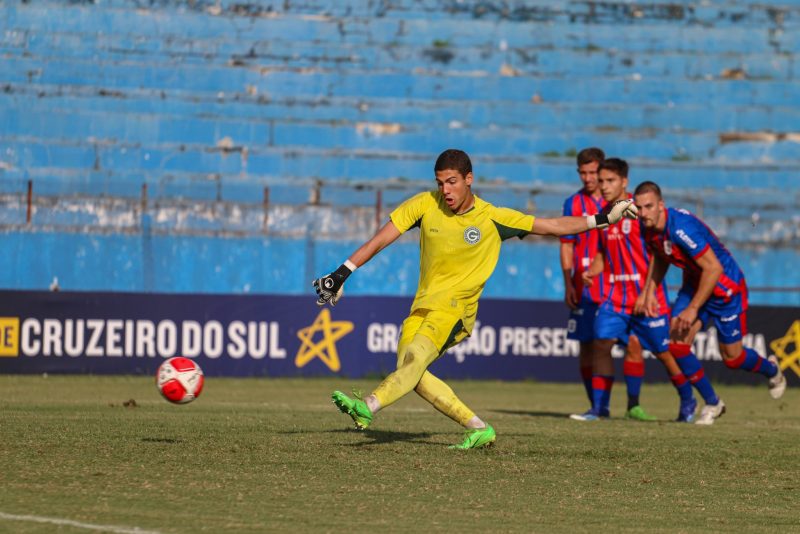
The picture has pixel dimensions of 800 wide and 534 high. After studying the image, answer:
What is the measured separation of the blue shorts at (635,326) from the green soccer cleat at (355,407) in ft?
15.4

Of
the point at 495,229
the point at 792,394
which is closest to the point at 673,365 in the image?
the point at 495,229

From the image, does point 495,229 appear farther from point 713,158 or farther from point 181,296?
point 713,158

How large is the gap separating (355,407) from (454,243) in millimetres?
1456

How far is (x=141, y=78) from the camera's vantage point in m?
24.3

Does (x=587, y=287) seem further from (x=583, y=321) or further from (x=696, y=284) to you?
(x=696, y=284)

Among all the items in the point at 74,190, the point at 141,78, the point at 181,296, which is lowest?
the point at 181,296

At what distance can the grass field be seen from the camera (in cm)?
610

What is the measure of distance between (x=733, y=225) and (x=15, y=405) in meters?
13.8

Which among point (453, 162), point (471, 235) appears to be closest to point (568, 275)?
point (471, 235)

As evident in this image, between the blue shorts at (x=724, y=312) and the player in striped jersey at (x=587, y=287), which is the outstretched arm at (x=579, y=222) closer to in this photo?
the player in striped jersey at (x=587, y=287)

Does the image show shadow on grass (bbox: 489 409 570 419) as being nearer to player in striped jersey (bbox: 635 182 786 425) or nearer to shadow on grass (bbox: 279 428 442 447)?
player in striped jersey (bbox: 635 182 786 425)

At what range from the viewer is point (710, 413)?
12.4m

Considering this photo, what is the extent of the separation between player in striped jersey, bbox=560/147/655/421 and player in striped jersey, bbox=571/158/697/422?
0.13 metres

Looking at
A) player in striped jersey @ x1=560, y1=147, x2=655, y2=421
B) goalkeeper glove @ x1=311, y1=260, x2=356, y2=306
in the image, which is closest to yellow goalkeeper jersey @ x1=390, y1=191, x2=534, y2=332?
A: goalkeeper glove @ x1=311, y1=260, x2=356, y2=306
